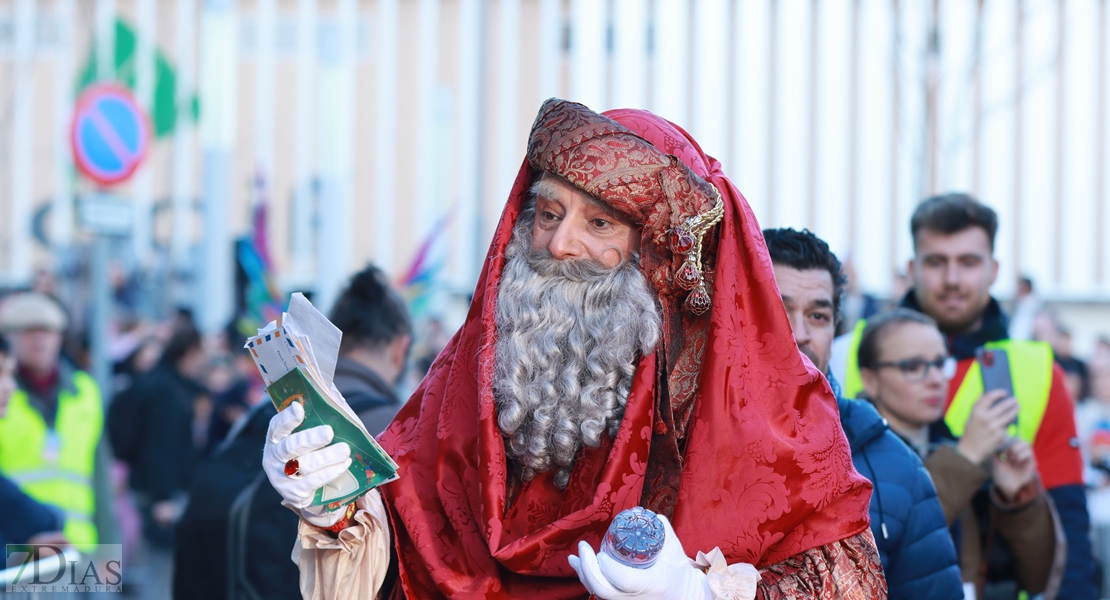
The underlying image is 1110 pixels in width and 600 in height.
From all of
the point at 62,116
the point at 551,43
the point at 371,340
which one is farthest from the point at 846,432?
the point at 62,116

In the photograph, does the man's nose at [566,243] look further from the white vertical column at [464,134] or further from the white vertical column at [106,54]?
the white vertical column at [464,134]

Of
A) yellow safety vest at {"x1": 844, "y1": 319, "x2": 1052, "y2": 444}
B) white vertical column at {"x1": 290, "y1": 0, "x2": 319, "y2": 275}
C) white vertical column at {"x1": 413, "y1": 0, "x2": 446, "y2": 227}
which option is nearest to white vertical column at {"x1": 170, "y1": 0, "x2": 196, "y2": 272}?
white vertical column at {"x1": 290, "y1": 0, "x2": 319, "y2": 275}

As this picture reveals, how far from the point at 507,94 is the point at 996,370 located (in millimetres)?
18975

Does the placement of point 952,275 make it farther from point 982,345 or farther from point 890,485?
point 890,485

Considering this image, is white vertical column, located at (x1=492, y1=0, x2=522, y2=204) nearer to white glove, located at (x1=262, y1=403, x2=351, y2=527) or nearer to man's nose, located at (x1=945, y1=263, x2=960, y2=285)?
man's nose, located at (x1=945, y1=263, x2=960, y2=285)

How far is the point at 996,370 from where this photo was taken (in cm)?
391

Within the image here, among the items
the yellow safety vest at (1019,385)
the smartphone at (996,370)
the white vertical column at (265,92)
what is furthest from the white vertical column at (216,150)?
the white vertical column at (265,92)

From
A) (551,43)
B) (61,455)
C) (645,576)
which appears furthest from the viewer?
(551,43)

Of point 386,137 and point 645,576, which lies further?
point 386,137

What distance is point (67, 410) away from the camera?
5836mm

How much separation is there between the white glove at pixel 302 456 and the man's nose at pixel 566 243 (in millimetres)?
621

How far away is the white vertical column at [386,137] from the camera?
21.5m

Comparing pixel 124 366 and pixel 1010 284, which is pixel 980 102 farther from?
pixel 124 366

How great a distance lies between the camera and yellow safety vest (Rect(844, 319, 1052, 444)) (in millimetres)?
3939
